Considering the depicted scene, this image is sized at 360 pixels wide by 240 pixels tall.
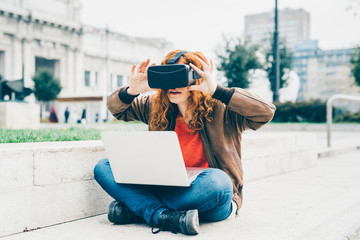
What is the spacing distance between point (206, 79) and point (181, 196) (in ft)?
2.41

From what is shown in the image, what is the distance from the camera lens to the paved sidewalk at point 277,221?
2.63m

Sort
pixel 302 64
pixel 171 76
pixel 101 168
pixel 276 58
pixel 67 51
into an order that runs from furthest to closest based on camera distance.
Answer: pixel 302 64 → pixel 67 51 → pixel 276 58 → pixel 101 168 → pixel 171 76

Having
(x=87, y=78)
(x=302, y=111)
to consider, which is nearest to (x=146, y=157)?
(x=302, y=111)

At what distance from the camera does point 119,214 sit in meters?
2.87

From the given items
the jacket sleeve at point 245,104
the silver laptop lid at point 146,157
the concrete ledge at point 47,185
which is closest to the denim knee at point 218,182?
the silver laptop lid at point 146,157

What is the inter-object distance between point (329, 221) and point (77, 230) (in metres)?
1.69

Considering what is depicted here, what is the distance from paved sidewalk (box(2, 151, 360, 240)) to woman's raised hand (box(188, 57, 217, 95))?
34.7 inches

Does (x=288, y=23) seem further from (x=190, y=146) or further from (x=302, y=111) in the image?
(x=190, y=146)

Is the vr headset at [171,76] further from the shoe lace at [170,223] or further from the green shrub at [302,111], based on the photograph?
the green shrub at [302,111]

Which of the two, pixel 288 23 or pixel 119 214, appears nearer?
pixel 119 214

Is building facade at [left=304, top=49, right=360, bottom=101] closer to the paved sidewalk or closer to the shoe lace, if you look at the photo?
the paved sidewalk

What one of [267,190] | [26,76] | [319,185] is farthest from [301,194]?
[26,76]

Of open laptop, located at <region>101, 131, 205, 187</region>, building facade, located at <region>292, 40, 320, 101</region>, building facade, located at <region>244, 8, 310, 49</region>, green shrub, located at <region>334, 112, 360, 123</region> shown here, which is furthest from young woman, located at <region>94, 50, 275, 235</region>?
building facade, located at <region>244, 8, 310, 49</region>

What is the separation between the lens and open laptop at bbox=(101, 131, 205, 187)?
2.49 m
